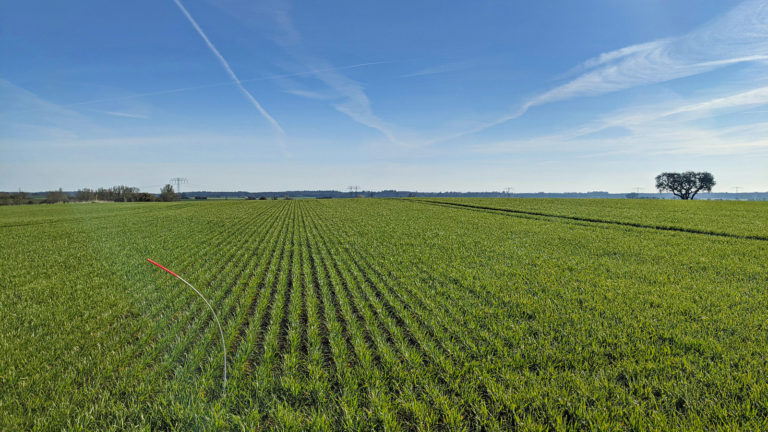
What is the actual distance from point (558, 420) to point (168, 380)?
212 inches

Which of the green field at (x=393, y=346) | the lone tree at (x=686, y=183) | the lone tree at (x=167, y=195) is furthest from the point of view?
the lone tree at (x=167, y=195)

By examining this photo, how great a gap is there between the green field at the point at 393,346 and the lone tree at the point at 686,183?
11791 centimetres

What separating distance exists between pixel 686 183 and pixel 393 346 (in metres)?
134

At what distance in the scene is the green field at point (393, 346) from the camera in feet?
12.5

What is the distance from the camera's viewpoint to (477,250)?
14.2 m

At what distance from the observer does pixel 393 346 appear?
5.50 m

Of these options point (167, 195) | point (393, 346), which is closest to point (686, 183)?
point (393, 346)

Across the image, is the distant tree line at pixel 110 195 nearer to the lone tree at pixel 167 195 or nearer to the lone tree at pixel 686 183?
the lone tree at pixel 167 195

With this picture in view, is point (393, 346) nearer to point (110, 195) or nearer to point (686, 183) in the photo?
point (686, 183)

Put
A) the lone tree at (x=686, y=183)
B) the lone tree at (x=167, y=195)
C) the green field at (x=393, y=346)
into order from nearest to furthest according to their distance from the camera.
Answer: the green field at (x=393, y=346) → the lone tree at (x=686, y=183) → the lone tree at (x=167, y=195)

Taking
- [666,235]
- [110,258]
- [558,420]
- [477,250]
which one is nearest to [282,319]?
[558,420]

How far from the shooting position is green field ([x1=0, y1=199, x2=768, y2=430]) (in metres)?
3.81

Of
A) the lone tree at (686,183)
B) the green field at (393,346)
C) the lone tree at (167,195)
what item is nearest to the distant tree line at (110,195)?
the lone tree at (167,195)

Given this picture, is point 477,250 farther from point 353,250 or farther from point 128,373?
point 128,373
